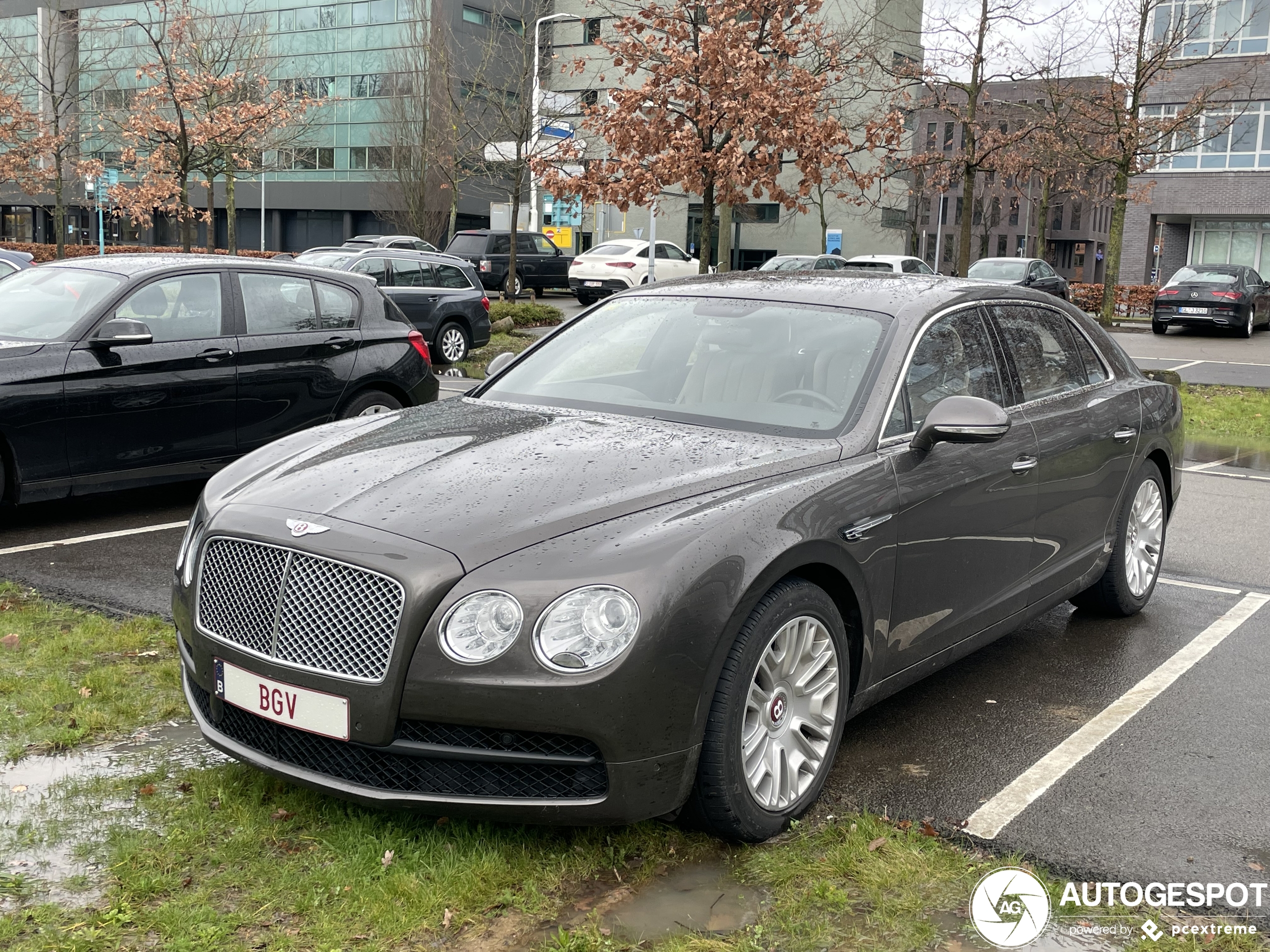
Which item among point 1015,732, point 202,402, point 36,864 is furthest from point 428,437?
point 202,402

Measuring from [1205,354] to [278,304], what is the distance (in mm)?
21776

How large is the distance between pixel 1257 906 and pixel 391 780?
233 centimetres

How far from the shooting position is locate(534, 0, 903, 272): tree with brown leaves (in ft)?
53.3

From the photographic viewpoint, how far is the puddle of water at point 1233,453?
40.1 feet

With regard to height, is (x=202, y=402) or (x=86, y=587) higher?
(x=202, y=402)

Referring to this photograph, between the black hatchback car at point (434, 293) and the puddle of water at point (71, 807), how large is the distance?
577 inches

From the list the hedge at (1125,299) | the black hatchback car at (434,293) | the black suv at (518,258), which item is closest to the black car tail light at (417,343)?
the black hatchback car at (434,293)

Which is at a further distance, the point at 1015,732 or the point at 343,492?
the point at 1015,732

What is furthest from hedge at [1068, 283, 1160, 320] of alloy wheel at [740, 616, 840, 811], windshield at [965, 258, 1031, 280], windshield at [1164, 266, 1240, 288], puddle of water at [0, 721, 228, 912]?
puddle of water at [0, 721, 228, 912]

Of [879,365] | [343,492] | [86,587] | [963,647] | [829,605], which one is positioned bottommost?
[86,587]

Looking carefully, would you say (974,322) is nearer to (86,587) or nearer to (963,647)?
(963,647)

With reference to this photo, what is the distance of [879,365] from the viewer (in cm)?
453

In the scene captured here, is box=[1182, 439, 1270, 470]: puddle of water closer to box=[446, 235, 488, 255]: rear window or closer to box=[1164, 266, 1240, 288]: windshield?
box=[1164, 266, 1240, 288]: windshield

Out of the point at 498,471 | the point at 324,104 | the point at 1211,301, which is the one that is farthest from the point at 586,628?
the point at 324,104
